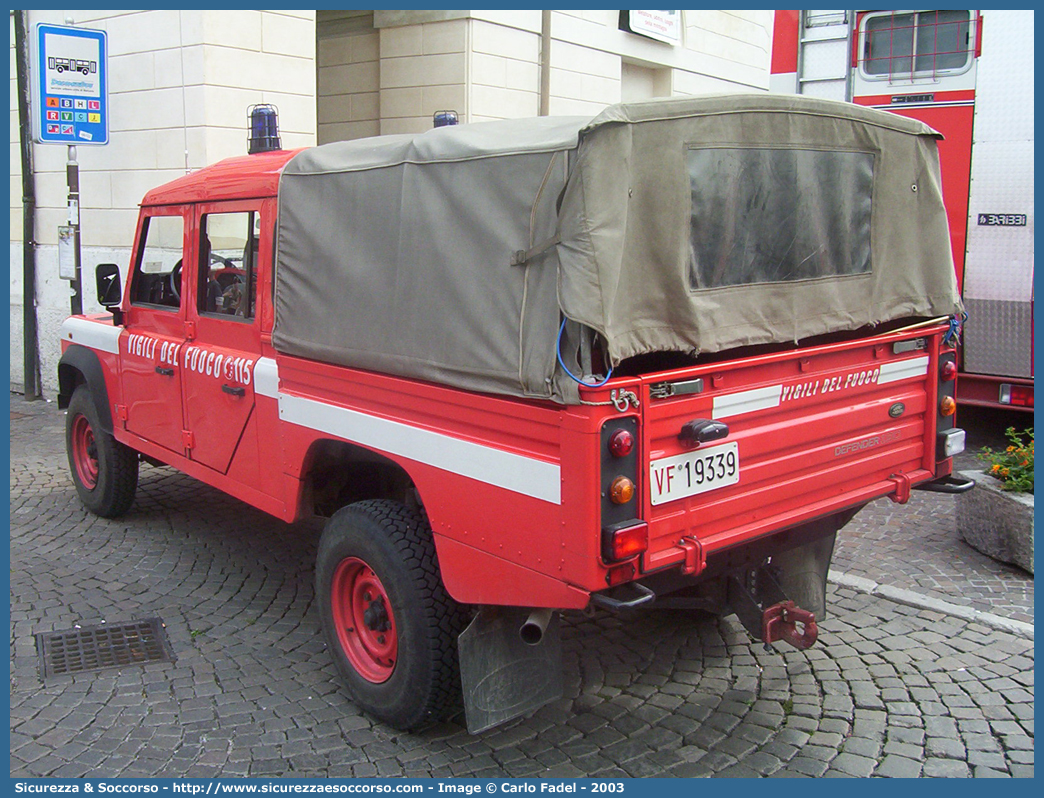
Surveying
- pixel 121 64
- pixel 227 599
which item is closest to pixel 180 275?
pixel 227 599

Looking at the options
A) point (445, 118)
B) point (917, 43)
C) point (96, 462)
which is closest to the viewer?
point (445, 118)

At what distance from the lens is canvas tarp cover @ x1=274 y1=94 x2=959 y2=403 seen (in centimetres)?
303

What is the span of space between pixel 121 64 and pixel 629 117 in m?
8.58

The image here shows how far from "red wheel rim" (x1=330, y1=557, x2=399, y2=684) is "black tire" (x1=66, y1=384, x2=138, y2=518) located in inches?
110

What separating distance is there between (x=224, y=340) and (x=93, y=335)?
1844mm

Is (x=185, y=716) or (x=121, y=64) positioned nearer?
(x=185, y=716)

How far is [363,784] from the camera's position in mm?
3480

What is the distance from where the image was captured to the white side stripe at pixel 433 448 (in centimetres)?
309

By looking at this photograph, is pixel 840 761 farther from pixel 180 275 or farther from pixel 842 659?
pixel 180 275

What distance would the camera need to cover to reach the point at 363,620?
13.1 feet

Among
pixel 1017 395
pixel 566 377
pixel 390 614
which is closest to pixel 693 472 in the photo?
pixel 566 377

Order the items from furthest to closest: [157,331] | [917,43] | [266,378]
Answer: [917,43]
[157,331]
[266,378]

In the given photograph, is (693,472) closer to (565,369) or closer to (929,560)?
(565,369)

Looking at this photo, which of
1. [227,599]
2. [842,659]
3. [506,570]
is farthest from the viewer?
[227,599]
